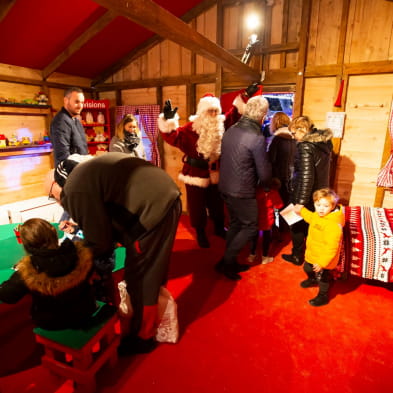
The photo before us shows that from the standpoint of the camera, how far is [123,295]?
1919 mm

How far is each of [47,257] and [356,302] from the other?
245 centimetres

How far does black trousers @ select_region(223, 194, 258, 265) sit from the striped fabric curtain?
2.75 metres

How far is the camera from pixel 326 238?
7.59ft

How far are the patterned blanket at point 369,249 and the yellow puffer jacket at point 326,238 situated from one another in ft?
1.08

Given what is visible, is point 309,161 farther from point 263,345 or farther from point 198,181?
point 263,345

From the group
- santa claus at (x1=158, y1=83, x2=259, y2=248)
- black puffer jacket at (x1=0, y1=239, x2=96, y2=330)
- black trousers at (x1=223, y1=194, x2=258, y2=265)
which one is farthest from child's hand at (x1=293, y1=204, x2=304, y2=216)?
black puffer jacket at (x1=0, y1=239, x2=96, y2=330)

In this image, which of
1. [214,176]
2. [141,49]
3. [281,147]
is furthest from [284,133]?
[141,49]

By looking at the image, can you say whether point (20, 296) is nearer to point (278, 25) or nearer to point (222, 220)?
point (222, 220)

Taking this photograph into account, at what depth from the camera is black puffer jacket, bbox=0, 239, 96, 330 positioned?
1.46m

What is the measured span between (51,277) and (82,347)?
1.27ft

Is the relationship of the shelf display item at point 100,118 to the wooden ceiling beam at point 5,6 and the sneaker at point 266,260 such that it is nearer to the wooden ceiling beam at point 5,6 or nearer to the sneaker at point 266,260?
the wooden ceiling beam at point 5,6

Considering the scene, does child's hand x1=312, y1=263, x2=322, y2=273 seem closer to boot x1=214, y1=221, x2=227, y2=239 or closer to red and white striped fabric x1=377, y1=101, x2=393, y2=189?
boot x1=214, y1=221, x2=227, y2=239

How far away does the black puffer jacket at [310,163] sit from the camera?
2.70m

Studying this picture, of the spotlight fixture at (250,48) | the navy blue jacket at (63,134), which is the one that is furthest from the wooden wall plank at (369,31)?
the navy blue jacket at (63,134)
